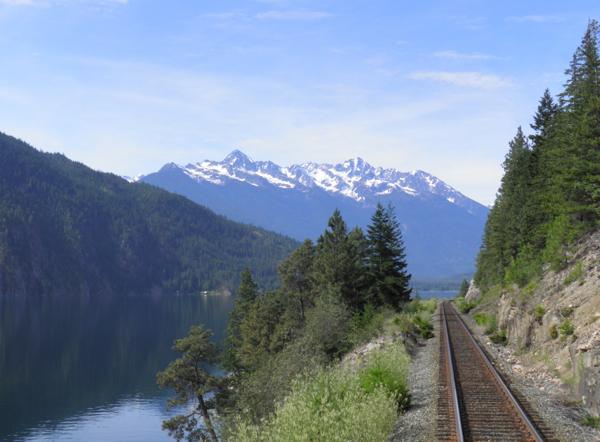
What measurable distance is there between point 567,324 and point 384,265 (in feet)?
88.6

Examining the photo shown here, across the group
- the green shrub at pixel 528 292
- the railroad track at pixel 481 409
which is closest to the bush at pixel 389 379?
the railroad track at pixel 481 409

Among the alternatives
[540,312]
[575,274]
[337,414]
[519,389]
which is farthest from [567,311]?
[337,414]

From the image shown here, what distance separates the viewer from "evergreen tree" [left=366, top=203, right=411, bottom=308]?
45.4 metres

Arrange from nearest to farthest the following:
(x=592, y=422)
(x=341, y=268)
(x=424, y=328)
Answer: (x=592, y=422)
(x=424, y=328)
(x=341, y=268)

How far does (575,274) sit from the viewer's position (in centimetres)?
2158

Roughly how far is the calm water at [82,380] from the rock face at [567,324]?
36905mm

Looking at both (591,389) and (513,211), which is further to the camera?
(513,211)

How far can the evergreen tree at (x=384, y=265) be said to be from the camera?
4541cm

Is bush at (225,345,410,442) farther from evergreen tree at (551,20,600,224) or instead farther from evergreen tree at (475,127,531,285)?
evergreen tree at (475,127,531,285)

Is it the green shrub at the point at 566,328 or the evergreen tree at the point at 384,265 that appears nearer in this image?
the green shrub at the point at 566,328

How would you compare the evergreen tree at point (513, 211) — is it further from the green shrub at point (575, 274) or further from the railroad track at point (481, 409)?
the railroad track at point (481, 409)

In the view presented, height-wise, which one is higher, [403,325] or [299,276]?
[299,276]

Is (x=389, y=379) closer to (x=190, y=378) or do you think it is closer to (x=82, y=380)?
(x=190, y=378)

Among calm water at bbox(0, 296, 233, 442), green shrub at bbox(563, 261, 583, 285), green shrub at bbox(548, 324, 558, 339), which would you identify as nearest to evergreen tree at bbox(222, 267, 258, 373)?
calm water at bbox(0, 296, 233, 442)
